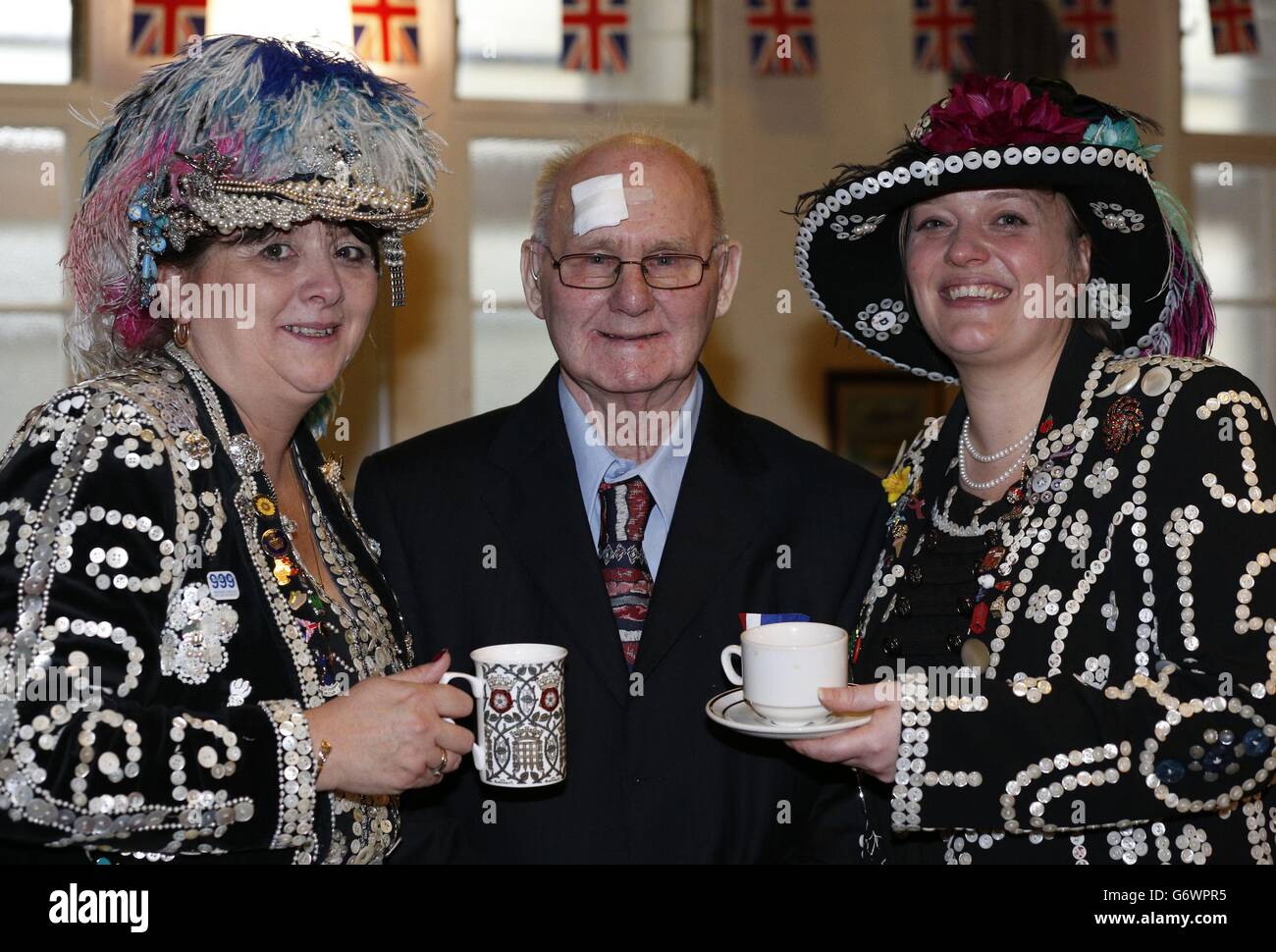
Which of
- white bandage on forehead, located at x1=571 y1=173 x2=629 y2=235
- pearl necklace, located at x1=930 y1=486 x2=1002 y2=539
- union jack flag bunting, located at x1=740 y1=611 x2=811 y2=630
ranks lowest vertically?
union jack flag bunting, located at x1=740 y1=611 x2=811 y2=630

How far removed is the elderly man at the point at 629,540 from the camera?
7.56ft

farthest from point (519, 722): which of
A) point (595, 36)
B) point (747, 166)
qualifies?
point (595, 36)

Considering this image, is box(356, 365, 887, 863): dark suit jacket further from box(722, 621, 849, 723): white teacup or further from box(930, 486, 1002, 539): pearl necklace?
box(722, 621, 849, 723): white teacup

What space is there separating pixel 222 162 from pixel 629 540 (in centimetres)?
98

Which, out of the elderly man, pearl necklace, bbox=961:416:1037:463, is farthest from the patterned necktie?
pearl necklace, bbox=961:416:1037:463

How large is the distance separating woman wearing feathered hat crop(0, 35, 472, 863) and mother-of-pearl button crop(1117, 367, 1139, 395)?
1.14 metres

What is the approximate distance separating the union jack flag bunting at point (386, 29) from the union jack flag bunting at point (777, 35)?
56.3 inches

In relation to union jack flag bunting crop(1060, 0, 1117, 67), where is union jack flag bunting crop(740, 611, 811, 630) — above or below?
below

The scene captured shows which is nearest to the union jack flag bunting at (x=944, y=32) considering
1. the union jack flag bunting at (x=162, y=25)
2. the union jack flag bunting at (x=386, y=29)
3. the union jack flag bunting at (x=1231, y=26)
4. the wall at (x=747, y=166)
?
the wall at (x=747, y=166)

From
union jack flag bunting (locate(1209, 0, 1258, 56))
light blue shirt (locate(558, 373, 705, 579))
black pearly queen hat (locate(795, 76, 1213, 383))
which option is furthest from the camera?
union jack flag bunting (locate(1209, 0, 1258, 56))

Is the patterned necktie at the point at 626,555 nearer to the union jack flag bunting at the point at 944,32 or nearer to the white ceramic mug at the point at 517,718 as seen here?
the white ceramic mug at the point at 517,718

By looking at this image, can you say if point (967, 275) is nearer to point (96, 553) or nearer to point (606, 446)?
point (606, 446)

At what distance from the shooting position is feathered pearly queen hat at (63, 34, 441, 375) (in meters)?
1.95

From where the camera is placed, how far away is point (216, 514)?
1903 millimetres
